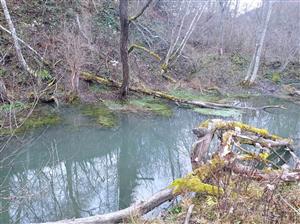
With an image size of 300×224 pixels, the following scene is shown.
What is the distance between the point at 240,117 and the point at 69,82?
630 cm

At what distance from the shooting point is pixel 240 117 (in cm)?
1073

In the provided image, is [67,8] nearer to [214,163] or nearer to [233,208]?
[214,163]

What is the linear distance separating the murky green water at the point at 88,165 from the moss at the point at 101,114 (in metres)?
0.25

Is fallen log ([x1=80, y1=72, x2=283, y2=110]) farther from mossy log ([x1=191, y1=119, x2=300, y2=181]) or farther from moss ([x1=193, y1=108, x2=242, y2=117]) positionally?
mossy log ([x1=191, y1=119, x2=300, y2=181])

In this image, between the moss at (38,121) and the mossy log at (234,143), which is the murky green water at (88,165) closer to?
the moss at (38,121)

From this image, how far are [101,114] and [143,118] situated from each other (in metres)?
1.38

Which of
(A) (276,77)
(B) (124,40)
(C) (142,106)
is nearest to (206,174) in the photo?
(C) (142,106)

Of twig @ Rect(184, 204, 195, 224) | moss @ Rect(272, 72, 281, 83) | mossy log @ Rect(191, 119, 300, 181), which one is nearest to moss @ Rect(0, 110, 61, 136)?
mossy log @ Rect(191, 119, 300, 181)

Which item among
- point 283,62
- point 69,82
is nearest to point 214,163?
point 69,82

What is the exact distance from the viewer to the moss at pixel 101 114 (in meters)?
8.82

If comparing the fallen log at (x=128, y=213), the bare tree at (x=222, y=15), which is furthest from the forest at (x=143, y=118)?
the bare tree at (x=222, y=15)

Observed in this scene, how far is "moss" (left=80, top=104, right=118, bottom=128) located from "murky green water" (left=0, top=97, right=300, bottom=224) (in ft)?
0.81

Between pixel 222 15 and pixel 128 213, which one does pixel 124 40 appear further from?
pixel 222 15

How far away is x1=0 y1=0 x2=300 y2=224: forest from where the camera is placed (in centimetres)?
396
